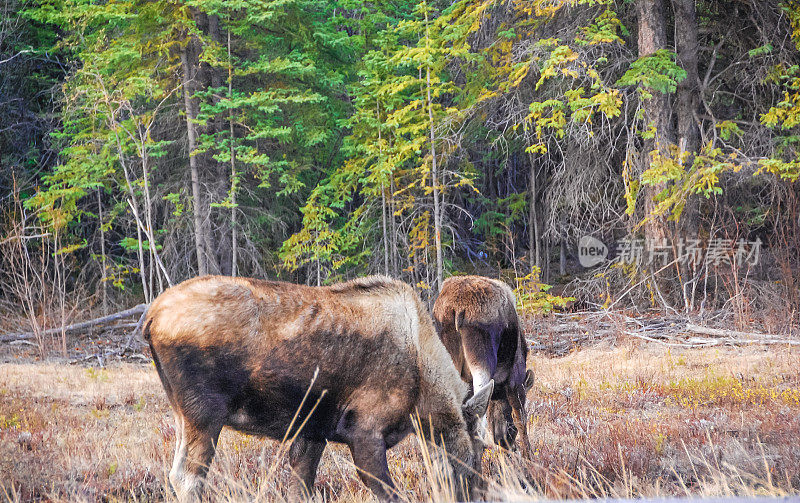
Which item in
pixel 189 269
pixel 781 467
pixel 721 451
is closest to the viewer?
pixel 781 467

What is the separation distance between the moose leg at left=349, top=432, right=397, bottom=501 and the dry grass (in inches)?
13.0

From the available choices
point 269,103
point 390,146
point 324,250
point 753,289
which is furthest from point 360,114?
point 753,289

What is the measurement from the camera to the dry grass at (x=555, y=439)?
5230 mm

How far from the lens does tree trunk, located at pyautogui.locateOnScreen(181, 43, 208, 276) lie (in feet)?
56.8

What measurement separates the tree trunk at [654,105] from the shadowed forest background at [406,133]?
46 millimetres

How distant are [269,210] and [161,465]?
1497 centimetres

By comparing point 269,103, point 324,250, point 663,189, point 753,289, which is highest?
point 269,103

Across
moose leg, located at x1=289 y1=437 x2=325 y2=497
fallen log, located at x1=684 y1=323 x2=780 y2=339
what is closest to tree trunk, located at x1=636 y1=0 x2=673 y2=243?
fallen log, located at x1=684 y1=323 x2=780 y2=339

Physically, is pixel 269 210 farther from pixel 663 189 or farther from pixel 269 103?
pixel 663 189

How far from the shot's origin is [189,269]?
802 inches

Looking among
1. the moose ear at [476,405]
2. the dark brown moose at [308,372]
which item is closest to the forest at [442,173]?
the moose ear at [476,405]

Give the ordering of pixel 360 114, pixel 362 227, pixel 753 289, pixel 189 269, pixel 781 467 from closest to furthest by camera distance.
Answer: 1. pixel 781 467
2. pixel 753 289
3. pixel 360 114
4. pixel 362 227
5. pixel 189 269

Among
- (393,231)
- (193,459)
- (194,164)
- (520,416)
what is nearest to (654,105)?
(393,231)

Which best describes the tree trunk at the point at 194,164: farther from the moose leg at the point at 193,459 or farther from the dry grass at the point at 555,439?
the moose leg at the point at 193,459
